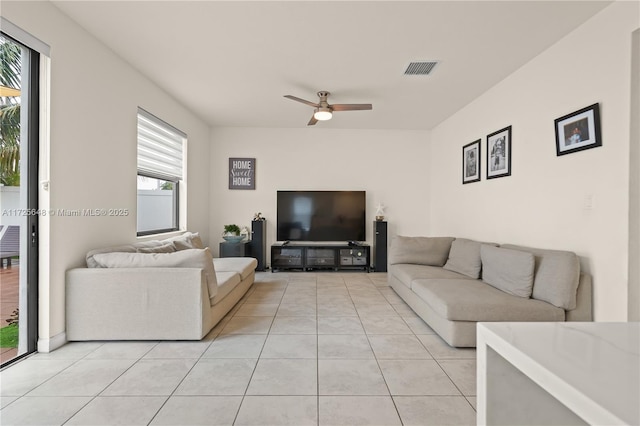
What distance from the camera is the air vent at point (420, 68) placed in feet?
10.9

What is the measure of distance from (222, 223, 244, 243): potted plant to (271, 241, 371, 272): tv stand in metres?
0.65

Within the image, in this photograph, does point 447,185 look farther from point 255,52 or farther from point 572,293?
point 255,52

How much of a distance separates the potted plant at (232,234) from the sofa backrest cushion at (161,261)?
8.55 ft

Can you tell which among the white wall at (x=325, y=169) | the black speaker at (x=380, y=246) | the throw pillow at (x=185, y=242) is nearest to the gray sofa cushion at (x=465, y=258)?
the black speaker at (x=380, y=246)

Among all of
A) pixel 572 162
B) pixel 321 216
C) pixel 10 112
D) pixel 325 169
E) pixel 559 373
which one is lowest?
pixel 559 373

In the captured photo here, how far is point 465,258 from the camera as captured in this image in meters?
3.67

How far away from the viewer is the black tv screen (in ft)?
18.9

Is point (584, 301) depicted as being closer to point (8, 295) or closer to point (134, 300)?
point (134, 300)

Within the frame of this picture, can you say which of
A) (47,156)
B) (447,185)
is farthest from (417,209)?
(47,156)

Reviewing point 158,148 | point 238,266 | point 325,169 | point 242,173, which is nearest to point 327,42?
point 158,148

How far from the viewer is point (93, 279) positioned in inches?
99.7

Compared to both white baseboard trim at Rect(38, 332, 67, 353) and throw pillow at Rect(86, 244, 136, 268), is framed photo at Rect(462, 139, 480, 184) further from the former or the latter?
white baseboard trim at Rect(38, 332, 67, 353)

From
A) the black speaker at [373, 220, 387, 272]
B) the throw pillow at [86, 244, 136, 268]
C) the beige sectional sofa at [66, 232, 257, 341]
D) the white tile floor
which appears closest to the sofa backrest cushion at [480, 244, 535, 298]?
the white tile floor

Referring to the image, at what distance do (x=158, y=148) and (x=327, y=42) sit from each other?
2.65m
